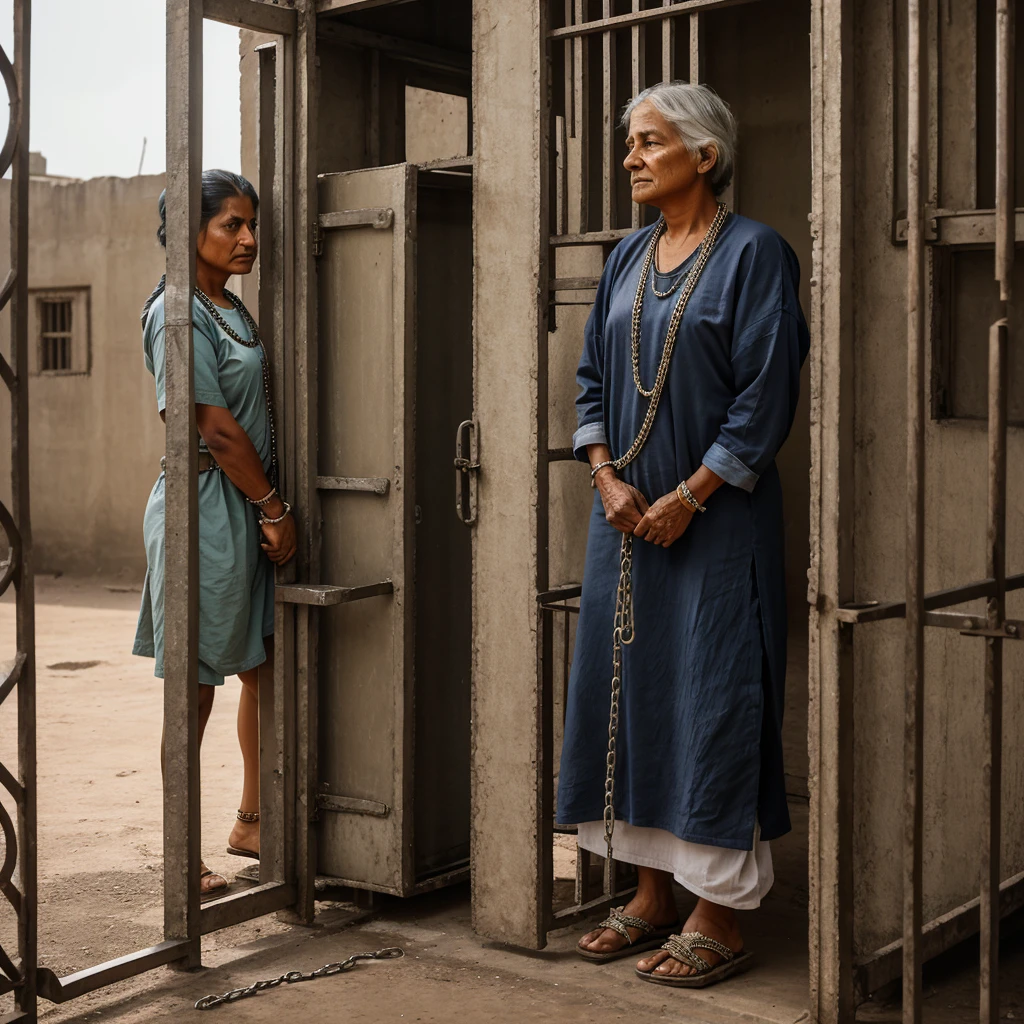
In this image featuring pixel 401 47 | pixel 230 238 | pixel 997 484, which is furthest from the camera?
pixel 401 47

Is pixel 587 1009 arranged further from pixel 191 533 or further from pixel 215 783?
pixel 215 783

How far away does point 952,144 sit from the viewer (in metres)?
3.51

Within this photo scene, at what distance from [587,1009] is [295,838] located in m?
1.15

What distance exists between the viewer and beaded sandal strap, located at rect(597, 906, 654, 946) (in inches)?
151

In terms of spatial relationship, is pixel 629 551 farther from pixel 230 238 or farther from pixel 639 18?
pixel 230 238

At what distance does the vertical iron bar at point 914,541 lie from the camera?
272 cm

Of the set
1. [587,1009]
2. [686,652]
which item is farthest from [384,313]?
[587,1009]

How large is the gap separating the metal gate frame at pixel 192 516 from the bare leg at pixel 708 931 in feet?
3.60

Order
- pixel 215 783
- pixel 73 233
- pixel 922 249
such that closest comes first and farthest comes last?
1. pixel 922 249
2. pixel 215 783
3. pixel 73 233

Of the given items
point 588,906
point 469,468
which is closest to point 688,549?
point 469,468

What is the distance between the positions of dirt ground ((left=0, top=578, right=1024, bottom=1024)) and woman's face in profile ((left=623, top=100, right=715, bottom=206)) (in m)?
2.04

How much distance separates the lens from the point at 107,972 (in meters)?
3.50

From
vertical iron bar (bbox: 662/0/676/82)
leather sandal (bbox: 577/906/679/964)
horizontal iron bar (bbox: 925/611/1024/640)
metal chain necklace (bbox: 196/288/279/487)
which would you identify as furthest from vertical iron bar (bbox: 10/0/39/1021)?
horizontal iron bar (bbox: 925/611/1024/640)

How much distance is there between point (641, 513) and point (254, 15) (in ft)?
5.96
